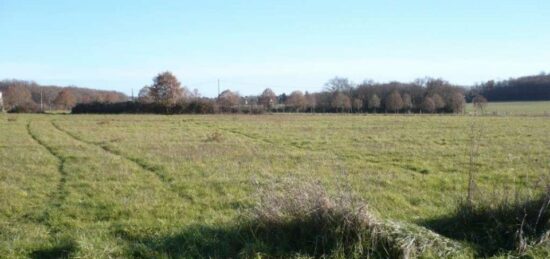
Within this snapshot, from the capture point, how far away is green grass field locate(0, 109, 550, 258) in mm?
7062

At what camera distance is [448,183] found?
42.4 ft

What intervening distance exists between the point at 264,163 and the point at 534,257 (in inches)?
440

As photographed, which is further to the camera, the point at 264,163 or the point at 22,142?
the point at 22,142

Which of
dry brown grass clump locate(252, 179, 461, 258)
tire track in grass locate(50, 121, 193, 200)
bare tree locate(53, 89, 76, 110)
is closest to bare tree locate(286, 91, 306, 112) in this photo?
bare tree locate(53, 89, 76, 110)

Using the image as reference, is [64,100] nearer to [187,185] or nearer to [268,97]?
[268,97]

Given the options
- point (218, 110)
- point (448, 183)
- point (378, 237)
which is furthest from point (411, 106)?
point (378, 237)

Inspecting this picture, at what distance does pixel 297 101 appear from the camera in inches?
4473

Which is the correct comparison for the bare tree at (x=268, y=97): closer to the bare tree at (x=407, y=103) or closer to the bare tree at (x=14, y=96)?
the bare tree at (x=407, y=103)

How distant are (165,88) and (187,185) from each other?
84.6 m

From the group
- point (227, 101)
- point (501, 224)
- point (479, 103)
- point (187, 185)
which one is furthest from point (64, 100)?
point (501, 224)

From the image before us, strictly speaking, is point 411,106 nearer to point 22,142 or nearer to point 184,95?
point 184,95

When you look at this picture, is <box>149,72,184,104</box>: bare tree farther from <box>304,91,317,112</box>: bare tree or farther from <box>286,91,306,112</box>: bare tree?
<box>304,91,317,112</box>: bare tree

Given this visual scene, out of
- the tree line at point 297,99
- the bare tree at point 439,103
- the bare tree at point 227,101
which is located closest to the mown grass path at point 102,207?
the tree line at point 297,99

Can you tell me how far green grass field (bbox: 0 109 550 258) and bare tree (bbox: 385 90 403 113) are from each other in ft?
281
